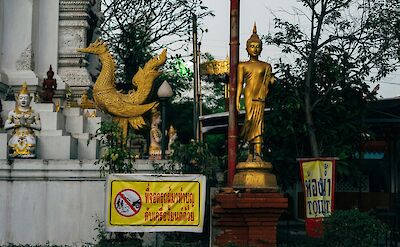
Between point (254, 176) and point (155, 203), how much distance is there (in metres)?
1.54

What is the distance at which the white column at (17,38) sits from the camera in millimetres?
17234

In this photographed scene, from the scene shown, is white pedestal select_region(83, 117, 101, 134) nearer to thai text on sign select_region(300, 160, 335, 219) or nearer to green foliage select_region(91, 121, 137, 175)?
green foliage select_region(91, 121, 137, 175)

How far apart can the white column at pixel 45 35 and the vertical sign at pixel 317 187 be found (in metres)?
6.99

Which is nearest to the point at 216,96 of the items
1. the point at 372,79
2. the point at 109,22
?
the point at 109,22

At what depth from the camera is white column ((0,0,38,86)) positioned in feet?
56.5

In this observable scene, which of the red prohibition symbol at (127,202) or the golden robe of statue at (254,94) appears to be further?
the golden robe of statue at (254,94)

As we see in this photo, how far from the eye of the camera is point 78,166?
1268cm

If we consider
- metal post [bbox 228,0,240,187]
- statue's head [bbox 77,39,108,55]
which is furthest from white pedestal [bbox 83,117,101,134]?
metal post [bbox 228,0,240,187]

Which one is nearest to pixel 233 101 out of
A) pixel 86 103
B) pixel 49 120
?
pixel 49 120

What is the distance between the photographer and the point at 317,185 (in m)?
13.6

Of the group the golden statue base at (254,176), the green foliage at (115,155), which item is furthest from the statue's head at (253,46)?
the green foliage at (115,155)

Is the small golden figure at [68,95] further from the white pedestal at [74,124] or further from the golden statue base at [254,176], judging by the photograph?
the golden statue base at [254,176]

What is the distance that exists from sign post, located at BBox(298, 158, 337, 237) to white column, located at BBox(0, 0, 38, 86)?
23.2ft

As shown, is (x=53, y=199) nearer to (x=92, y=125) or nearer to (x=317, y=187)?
(x=92, y=125)
